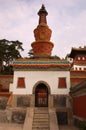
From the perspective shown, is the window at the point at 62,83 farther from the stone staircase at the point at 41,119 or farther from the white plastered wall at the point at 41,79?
the stone staircase at the point at 41,119

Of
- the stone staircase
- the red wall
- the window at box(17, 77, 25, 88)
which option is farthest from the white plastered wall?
the red wall

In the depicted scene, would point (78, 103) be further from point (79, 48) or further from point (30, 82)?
point (79, 48)

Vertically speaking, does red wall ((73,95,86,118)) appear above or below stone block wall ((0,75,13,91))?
below

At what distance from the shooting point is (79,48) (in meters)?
43.8

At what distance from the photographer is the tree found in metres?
40.2

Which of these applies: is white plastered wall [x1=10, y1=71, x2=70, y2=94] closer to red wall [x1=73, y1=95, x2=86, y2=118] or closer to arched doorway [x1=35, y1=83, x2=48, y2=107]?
arched doorway [x1=35, y1=83, x2=48, y2=107]

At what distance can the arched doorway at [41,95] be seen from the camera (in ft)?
63.4

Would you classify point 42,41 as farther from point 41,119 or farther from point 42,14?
point 41,119

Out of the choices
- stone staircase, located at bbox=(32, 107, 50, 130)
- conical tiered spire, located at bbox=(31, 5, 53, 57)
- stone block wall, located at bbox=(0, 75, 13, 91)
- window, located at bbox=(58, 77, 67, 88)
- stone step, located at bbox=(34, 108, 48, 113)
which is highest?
conical tiered spire, located at bbox=(31, 5, 53, 57)

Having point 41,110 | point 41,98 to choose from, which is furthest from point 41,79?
point 41,110

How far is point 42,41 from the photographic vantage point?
851 inches

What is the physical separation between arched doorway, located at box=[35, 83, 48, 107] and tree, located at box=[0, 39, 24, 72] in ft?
66.6

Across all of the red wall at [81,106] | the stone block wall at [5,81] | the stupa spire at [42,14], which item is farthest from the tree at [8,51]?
the red wall at [81,106]

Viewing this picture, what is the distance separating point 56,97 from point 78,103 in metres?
2.93
